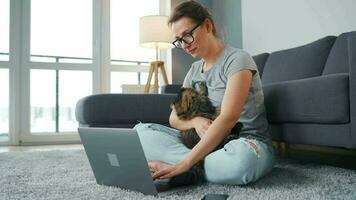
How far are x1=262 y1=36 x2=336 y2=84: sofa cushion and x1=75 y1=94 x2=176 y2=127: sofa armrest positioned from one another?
79cm

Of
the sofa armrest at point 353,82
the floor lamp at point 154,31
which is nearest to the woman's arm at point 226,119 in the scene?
the sofa armrest at point 353,82

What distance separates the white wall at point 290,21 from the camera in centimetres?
241

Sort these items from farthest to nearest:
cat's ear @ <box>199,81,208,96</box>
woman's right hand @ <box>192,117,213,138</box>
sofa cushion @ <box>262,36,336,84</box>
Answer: sofa cushion @ <box>262,36,336,84</box> → cat's ear @ <box>199,81,208,96</box> → woman's right hand @ <box>192,117,213,138</box>

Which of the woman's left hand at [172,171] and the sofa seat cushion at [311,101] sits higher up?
the sofa seat cushion at [311,101]

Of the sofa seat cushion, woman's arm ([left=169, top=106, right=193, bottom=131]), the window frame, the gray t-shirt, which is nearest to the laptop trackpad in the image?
woman's arm ([left=169, top=106, right=193, bottom=131])

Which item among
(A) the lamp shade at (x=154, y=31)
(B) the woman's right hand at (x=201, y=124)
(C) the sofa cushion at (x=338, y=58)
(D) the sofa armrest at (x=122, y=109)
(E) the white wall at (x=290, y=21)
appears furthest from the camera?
(A) the lamp shade at (x=154, y=31)

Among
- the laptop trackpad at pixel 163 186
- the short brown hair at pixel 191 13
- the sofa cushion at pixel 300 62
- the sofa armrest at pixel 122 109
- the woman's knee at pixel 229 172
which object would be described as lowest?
the laptop trackpad at pixel 163 186

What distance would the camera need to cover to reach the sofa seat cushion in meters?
1.35

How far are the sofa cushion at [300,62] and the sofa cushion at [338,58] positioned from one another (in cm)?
8

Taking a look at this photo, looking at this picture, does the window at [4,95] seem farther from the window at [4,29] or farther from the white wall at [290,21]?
the white wall at [290,21]

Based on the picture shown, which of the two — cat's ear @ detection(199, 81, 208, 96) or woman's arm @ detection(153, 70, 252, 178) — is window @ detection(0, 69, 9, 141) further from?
woman's arm @ detection(153, 70, 252, 178)

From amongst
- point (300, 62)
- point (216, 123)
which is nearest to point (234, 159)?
point (216, 123)

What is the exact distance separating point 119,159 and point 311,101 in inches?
34.7

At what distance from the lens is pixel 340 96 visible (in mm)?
1353
